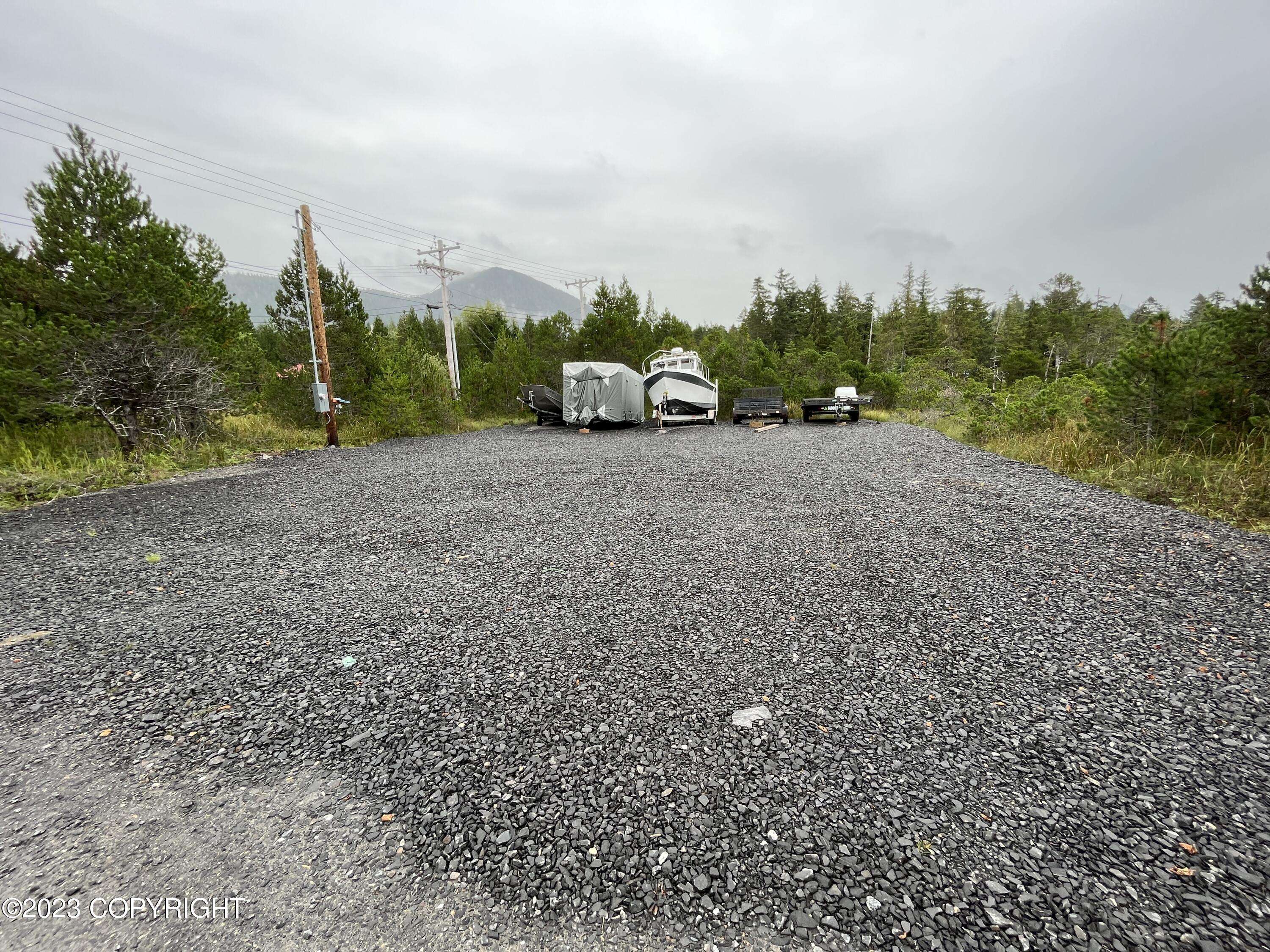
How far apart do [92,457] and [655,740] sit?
1228 centimetres

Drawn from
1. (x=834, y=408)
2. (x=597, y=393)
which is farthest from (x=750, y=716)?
(x=834, y=408)

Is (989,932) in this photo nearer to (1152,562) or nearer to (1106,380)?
(1152,562)

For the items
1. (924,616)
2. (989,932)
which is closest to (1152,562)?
(924,616)

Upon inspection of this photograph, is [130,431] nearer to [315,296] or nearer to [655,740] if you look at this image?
[315,296]

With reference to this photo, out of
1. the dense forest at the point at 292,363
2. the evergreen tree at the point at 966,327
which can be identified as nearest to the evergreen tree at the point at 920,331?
the evergreen tree at the point at 966,327

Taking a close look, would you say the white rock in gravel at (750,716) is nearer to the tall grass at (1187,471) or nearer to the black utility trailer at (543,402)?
the tall grass at (1187,471)

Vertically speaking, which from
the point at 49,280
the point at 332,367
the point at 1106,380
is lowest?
the point at 1106,380

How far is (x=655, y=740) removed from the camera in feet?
7.69

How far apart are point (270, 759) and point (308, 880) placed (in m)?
0.82

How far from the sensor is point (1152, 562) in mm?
4152

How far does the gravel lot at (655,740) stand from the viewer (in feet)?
5.25

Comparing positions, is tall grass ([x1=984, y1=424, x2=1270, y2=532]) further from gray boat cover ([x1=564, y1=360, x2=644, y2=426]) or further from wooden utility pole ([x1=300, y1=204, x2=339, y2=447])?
wooden utility pole ([x1=300, y1=204, x2=339, y2=447])

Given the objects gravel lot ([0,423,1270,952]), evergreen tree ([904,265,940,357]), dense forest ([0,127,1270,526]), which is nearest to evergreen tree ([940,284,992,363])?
evergreen tree ([904,265,940,357])

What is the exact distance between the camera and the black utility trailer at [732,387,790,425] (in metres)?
17.3
